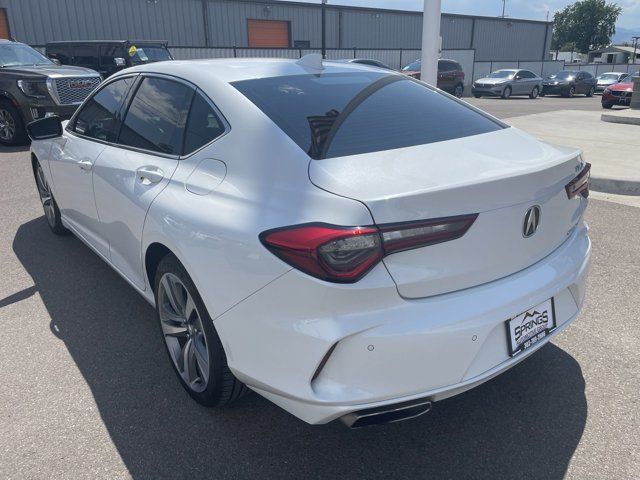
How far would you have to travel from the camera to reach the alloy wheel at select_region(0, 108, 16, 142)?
10.3 metres

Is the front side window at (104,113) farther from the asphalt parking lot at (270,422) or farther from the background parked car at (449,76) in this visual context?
the background parked car at (449,76)

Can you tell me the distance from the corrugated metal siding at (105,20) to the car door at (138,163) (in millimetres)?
25374

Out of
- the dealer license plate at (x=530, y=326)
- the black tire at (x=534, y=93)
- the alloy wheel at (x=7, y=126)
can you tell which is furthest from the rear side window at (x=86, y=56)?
the black tire at (x=534, y=93)

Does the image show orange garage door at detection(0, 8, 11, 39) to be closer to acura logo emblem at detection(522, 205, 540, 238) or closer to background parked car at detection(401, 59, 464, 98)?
background parked car at detection(401, 59, 464, 98)

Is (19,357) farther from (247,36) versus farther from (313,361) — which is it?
(247,36)

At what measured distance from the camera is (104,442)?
2541 mm

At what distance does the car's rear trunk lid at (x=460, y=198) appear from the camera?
1971 mm

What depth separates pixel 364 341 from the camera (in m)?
1.93

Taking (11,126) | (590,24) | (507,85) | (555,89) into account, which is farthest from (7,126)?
(590,24)

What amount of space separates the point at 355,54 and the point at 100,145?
29.3 m

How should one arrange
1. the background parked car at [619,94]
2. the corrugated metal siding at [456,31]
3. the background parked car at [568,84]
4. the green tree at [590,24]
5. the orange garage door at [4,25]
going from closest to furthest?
the background parked car at [619,94], the orange garage door at [4,25], the background parked car at [568,84], the corrugated metal siding at [456,31], the green tree at [590,24]

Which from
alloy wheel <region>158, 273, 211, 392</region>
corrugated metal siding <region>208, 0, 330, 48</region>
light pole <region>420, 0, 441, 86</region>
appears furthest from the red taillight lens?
corrugated metal siding <region>208, 0, 330, 48</region>

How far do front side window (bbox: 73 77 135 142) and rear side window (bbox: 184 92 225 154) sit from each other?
93cm

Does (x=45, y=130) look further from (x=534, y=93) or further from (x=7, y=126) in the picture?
(x=534, y=93)
